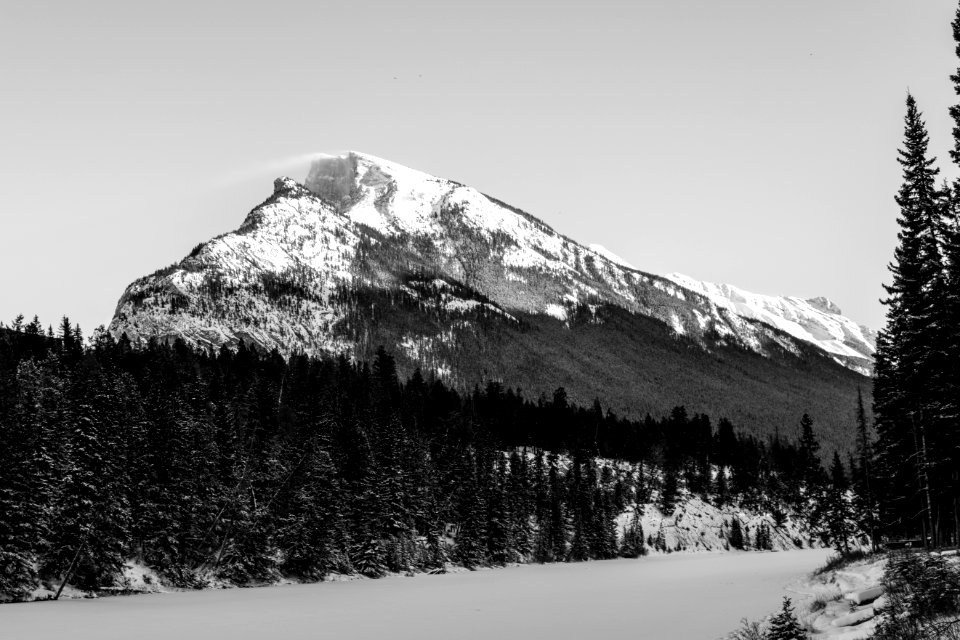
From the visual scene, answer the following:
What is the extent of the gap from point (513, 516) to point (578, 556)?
41.8ft

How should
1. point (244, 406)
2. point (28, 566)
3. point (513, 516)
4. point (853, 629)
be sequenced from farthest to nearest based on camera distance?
1. point (513, 516)
2. point (244, 406)
3. point (28, 566)
4. point (853, 629)

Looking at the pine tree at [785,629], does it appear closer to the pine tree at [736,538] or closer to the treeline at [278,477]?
the treeline at [278,477]

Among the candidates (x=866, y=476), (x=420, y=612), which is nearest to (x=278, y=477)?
(x=420, y=612)

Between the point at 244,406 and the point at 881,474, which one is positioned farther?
the point at 244,406

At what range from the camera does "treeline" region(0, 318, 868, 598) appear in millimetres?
52188

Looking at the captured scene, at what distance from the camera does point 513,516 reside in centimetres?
10469

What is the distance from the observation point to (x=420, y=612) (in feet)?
143

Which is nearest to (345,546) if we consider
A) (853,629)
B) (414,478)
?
(414,478)

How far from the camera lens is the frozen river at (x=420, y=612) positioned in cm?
3331

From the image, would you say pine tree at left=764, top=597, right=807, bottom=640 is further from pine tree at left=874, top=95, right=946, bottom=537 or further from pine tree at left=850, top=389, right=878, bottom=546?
pine tree at left=850, top=389, right=878, bottom=546

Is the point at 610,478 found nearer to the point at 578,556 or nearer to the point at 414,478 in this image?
the point at 578,556

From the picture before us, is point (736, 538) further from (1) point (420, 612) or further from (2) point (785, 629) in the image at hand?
(2) point (785, 629)

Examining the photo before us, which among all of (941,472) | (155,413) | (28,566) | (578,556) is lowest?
(578,556)

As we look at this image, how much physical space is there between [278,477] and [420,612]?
3768 cm
